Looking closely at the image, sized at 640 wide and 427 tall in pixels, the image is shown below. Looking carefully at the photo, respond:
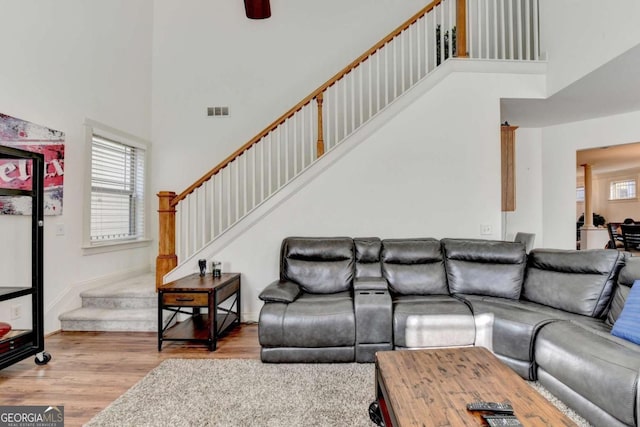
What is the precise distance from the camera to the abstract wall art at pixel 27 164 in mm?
3029

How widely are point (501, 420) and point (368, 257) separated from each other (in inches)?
87.7

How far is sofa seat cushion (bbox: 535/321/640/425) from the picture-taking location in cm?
163

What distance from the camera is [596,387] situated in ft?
5.77

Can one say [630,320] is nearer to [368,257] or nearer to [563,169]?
[368,257]

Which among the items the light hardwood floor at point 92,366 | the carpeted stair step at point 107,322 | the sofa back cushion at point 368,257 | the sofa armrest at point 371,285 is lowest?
the light hardwood floor at point 92,366

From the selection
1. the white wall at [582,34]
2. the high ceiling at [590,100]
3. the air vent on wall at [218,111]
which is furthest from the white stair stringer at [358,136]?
the air vent on wall at [218,111]

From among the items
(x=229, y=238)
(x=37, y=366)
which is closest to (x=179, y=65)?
(x=229, y=238)

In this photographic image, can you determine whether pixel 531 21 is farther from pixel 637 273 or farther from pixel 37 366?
pixel 37 366

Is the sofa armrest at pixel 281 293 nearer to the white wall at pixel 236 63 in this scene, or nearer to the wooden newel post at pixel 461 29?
the white wall at pixel 236 63

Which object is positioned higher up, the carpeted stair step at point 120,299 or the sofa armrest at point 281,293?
the sofa armrest at point 281,293

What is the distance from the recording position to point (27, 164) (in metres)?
3.16

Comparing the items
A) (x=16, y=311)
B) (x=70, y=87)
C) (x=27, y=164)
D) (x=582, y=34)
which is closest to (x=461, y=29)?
(x=582, y=34)

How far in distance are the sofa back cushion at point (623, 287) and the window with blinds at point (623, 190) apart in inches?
449

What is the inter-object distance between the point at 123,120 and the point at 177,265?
241 centimetres
